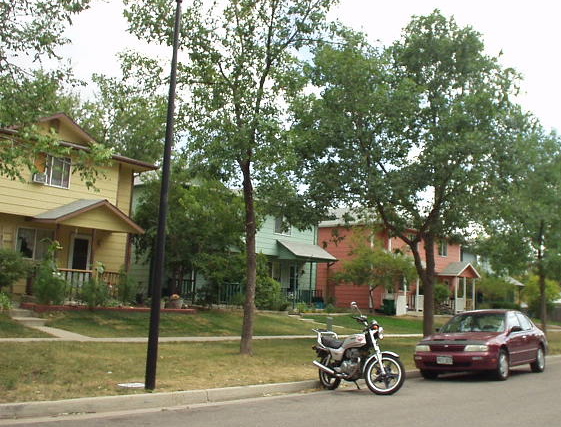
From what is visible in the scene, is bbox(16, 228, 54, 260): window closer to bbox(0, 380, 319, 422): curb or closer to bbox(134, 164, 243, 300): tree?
bbox(134, 164, 243, 300): tree

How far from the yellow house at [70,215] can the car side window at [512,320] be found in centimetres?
1259

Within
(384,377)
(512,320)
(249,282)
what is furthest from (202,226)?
(384,377)

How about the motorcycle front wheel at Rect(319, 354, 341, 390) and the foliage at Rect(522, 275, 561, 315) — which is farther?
the foliage at Rect(522, 275, 561, 315)

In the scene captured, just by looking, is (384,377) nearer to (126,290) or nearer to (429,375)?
(429,375)

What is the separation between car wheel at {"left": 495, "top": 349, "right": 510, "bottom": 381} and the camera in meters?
12.8

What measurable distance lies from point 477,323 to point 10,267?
1312 cm

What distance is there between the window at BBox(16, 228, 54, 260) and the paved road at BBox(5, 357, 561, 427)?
1444cm

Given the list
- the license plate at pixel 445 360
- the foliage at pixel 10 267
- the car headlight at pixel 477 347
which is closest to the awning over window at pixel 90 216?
the foliage at pixel 10 267

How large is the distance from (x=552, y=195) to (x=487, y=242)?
2.74 meters

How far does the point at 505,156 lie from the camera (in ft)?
54.8

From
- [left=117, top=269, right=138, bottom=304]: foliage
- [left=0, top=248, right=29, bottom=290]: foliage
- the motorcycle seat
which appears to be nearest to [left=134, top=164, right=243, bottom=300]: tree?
[left=117, top=269, right=138, bottom=304]: foliage

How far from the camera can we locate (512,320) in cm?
1430

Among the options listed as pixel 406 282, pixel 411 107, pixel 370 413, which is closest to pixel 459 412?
pixel 370 413

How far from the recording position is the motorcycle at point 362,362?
10617 mm
